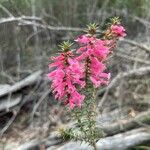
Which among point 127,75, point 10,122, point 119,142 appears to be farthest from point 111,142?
point 10,122

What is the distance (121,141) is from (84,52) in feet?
7.94

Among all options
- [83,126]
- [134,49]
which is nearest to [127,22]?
[134,49]

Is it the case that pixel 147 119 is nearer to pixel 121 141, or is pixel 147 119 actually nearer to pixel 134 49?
pixel 121 141

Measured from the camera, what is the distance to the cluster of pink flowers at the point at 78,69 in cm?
362

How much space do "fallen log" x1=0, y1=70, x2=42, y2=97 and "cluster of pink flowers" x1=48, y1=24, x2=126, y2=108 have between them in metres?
3.50

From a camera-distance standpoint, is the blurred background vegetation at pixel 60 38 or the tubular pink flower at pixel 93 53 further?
the blurred background vegetation at pixel 60 38

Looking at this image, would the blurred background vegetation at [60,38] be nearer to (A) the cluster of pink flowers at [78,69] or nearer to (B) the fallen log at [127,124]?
(B) the fallen log at [127,124]

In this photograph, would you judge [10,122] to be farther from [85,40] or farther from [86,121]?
[85,40]

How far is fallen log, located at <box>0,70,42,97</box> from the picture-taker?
7.24 m

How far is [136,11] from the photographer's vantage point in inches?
355

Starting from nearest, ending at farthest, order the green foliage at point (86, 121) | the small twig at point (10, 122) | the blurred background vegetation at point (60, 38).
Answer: the green foliage at point (86, 121) < the small twig at point (10, 122) < the blurred background vegetation at point (60, 38)

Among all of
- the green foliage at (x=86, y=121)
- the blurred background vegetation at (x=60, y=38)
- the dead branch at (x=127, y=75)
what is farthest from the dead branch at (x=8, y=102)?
the green foliage at (x=86, y=121)

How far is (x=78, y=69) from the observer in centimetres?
362

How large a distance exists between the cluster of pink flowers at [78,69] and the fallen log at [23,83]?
350 centimetres
